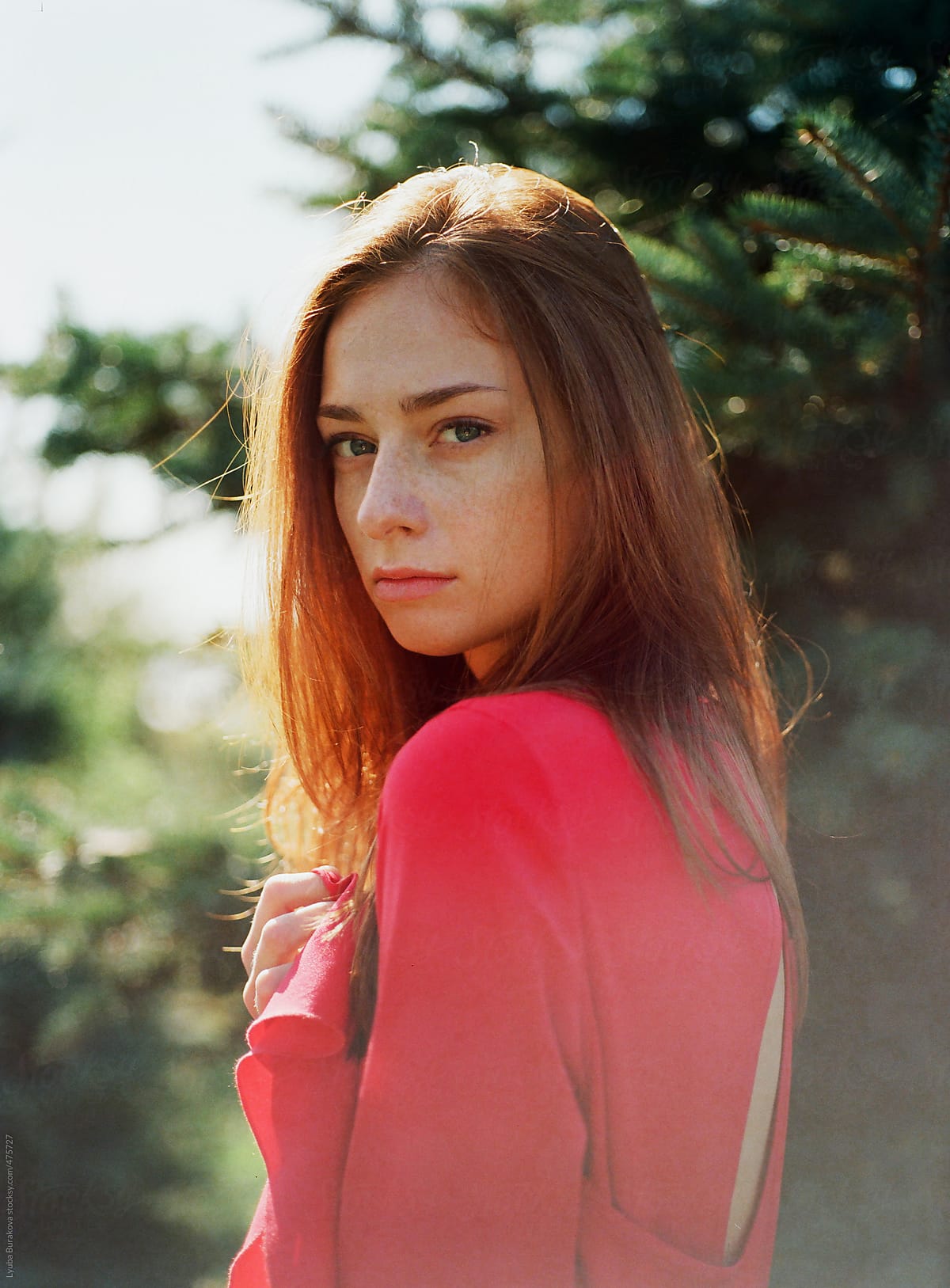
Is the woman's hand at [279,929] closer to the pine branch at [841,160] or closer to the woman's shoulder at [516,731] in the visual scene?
the woman's shoulder at [516,731]

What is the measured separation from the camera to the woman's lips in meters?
0.68

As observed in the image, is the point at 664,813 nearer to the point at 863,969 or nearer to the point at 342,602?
the point at 342,602

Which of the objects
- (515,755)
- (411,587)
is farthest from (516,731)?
(411,587)

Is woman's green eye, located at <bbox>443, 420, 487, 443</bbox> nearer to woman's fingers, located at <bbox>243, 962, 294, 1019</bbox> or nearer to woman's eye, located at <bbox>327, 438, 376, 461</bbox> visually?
woman's eye, located at <bbox>327, 438, 376, 461</bbox>

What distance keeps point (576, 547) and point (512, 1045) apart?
0.32 m

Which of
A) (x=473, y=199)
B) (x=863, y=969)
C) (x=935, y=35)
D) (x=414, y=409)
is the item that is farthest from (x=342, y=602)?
(x=935, y=35)

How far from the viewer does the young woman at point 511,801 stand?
1.79 ft

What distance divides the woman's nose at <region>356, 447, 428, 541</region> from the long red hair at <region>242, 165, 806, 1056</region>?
0.09 metres

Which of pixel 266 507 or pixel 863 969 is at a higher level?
pixel 266 507

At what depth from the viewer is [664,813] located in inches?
23.6

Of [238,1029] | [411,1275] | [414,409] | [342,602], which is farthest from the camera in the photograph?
[238,1029]

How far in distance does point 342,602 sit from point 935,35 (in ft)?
2.58

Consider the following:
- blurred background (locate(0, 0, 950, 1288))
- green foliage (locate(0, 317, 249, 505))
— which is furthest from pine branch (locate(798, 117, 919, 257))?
green foliage (locate(0, 317, 249, 505))

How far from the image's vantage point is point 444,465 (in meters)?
0.67
